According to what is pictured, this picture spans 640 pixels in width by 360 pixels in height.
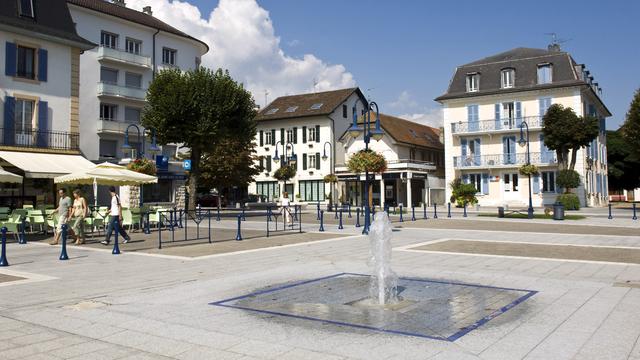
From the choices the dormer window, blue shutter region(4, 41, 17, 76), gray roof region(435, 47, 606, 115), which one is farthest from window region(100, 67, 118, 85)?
the dormer window

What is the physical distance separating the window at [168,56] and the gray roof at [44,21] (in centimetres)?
1290

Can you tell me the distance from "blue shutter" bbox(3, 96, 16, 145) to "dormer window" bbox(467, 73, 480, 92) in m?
38.9

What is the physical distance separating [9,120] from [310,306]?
23980 mm

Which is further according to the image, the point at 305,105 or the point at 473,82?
the point at 305,105

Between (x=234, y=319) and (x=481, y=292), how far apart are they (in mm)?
4145

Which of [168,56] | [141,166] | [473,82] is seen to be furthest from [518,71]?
[141,166]

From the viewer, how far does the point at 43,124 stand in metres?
26.7

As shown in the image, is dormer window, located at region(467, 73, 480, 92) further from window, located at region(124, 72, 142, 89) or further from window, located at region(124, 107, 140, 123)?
window, located at region(124, 107, 140, 123)

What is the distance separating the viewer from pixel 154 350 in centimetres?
550

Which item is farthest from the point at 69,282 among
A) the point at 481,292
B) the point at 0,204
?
the point at 0,204

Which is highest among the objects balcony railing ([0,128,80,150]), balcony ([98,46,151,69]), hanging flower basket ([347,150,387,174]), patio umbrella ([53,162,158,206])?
balcony ([98,46,151,69])

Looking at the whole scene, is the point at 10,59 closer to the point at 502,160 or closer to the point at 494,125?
the point at 494,125

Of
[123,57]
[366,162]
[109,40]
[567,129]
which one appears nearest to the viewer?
[366,162]

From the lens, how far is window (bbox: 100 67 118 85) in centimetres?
3809
